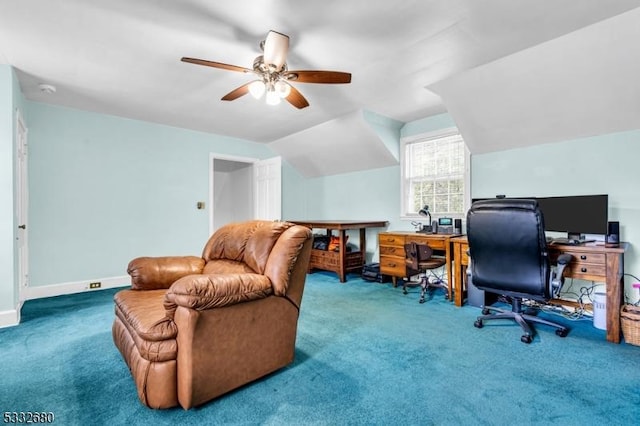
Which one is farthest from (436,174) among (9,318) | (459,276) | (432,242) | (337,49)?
(9,318)

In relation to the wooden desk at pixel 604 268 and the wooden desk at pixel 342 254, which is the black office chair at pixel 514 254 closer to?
the wooden desk at pixel 604 268

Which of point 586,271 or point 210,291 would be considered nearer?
point 210,291

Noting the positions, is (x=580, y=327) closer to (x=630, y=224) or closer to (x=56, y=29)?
(x=630, y=224)

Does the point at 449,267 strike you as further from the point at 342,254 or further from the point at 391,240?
the point at 342,254

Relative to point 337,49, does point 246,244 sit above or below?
below

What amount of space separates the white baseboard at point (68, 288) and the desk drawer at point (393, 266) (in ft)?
11.9

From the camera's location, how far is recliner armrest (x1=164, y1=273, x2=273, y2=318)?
155cm

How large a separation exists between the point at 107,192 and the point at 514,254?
4.93 m

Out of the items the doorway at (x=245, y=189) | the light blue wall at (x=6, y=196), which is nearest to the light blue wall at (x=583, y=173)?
the doorway at (x=245, y=189)

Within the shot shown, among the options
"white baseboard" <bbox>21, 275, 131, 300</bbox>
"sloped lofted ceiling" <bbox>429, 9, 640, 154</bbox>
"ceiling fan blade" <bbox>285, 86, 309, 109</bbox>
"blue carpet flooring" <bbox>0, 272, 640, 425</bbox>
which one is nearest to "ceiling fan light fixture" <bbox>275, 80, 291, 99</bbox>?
"ceiling fan blade" <bbox>285, 86, 309, 109</bbox>

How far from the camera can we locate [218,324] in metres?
1.66

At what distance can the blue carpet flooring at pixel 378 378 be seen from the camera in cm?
160

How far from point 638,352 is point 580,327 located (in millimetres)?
498

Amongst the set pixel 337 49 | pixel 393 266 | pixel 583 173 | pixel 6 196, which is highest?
pixel 337 49
